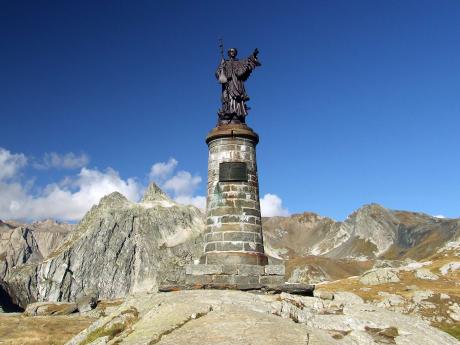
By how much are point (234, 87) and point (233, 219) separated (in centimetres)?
642

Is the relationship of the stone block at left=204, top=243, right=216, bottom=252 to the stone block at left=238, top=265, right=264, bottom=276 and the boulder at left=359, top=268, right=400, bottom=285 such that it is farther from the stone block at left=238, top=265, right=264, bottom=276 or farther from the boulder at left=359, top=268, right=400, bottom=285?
the boulder at left=359, top=268, right=400, bottom=285

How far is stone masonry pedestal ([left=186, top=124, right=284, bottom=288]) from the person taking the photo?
17.7 m

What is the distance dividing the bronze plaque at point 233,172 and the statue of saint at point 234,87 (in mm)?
Result: 2353

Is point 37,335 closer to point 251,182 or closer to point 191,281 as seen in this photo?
point 191,281

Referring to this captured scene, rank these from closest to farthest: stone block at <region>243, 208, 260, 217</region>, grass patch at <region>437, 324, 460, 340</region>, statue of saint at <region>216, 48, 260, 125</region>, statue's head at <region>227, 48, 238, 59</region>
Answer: stone block at <region>243, 208, 260, 217</region> → statue of saint at <region>216, 48, 260, 125</region> → statue's head at <region>227, 48, 238, 59</region> → grass patch at <region>437, 324, 460, 340</region>

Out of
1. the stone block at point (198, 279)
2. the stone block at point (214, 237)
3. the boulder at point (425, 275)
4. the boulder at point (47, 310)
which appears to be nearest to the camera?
the stone block at point (198, 279)

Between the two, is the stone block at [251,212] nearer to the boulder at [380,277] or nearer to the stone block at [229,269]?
the stone block at [229,269]

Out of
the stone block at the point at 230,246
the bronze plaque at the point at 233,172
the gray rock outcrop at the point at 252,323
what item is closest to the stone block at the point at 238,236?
the stone block at the point at 230,246

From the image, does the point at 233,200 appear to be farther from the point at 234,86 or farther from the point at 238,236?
the point at 234,86

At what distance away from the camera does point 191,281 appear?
17562 millimetres

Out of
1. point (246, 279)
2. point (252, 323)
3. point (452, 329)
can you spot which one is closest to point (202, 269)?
point (246, 279)

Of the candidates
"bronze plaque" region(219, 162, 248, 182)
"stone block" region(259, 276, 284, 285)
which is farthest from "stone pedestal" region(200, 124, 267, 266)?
"stone block" region(259, 276, 284, 285)

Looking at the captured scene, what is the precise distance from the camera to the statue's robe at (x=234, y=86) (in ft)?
69.2

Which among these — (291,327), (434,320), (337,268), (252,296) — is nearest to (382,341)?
(291,327)
